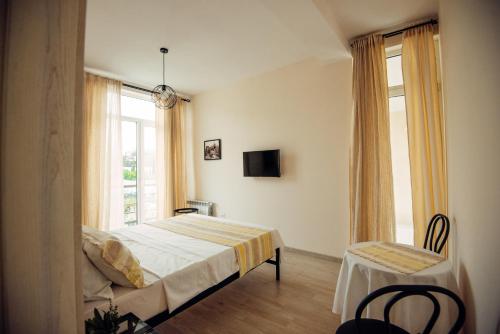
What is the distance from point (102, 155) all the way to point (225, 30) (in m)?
2.87

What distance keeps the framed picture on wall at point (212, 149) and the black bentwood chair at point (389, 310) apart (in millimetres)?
3961

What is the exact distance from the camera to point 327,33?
8.65 feet

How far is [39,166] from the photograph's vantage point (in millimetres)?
588

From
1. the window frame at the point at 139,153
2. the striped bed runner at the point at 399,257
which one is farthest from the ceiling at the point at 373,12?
the window frame at the point at 139,153

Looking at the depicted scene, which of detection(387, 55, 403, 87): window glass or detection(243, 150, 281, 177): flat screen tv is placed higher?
detection(387, 55, 403, 87): window glass

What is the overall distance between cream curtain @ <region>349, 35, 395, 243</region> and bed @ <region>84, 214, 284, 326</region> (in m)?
1.81

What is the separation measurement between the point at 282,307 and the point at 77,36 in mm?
2558

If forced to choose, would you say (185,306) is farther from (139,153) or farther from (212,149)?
(139,153)

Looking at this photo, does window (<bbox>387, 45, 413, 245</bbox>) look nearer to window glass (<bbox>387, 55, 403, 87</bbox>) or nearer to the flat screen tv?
window glass (<bbox>387, 55, 403, 87</bbox>)

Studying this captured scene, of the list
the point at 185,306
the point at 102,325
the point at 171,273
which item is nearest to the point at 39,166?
the point at 102,325

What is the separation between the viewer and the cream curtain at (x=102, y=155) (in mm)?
3646

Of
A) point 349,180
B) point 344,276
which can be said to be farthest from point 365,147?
point 344,276

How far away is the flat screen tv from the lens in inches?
153

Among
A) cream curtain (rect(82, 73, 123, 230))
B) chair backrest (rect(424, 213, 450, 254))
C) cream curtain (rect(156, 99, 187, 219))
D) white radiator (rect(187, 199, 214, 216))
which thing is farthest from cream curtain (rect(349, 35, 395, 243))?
cream curtain (rect(82, 73, 123, 230))
